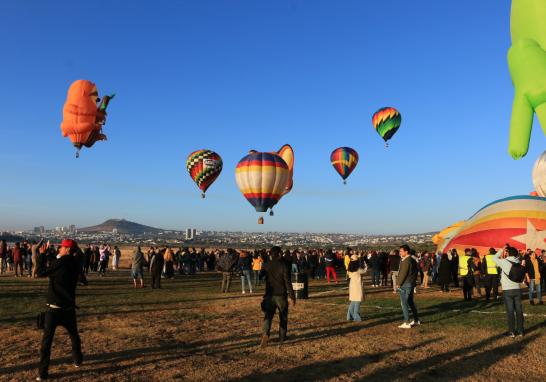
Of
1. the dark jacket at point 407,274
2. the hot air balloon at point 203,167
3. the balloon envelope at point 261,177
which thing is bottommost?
the dark jacket at point 407,274

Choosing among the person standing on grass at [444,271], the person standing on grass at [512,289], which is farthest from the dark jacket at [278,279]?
the person standing on grass at [444,271]

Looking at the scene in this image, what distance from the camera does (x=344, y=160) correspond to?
132 feet

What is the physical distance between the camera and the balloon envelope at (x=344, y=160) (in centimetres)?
4025

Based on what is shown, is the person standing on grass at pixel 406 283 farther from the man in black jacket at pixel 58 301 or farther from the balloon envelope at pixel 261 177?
the balloon envelope at pixel 261 177

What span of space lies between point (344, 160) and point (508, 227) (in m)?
19.3

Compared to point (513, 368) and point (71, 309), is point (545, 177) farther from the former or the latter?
point (71, 309)

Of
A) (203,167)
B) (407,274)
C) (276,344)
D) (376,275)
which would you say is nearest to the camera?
(276,344)

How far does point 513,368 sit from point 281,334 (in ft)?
12.4

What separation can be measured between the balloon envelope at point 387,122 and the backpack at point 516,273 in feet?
102

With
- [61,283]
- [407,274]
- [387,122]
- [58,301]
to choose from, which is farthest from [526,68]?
[387,122]

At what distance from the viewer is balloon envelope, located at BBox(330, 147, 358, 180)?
40250mm

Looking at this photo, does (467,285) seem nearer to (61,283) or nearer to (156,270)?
(156,270)

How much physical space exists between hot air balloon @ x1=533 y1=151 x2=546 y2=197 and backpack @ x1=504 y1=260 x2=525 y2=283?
2405 cm

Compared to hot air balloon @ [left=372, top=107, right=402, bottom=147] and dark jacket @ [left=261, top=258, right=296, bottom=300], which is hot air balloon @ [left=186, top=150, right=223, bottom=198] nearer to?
hot air balloon @ [left=372, top=107, right=402, bottom=147]
